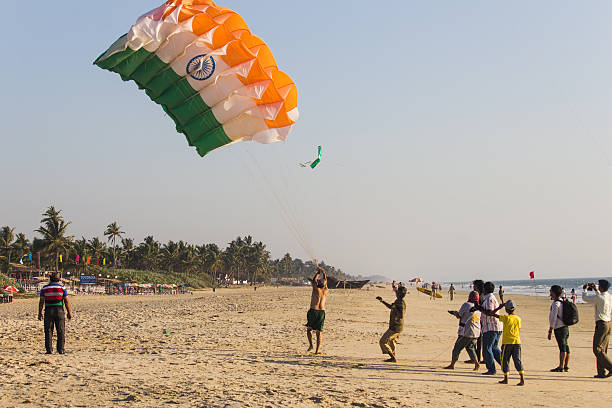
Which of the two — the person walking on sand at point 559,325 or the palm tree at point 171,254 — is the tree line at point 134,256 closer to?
the palm tree at point 171,254

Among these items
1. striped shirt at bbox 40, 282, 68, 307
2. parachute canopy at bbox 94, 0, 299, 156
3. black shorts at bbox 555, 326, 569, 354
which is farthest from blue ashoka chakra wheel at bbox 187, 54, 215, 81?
black shorts at bbox 555, 326, 569, 354

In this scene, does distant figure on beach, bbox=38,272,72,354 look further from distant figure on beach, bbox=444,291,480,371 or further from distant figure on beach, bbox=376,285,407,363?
distant figure on beach, bbox=444,291,480,371

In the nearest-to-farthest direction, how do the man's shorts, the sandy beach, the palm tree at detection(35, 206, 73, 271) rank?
the sandy beach
the man's shorts
the palm tree at detection(35, 206, 73, 271)

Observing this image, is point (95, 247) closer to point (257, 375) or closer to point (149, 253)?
point (149, 253)

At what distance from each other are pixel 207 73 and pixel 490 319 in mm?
7884

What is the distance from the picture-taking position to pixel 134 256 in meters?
104

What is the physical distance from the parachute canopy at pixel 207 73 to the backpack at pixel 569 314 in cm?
704

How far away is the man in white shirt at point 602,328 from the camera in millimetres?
9789

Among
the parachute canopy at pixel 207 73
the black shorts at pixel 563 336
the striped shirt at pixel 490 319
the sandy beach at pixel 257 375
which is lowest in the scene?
the sandy beach at pixel 257 375

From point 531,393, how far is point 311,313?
199 inches

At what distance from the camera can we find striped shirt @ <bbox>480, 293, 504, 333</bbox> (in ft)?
33.0

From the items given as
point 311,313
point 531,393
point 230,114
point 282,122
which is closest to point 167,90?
point 230,114

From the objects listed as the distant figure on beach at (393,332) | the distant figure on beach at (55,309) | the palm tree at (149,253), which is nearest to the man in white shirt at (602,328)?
the distant figure on beach at (393,332)

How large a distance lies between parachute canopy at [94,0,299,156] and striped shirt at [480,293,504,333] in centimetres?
581
